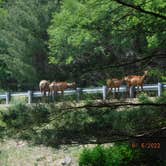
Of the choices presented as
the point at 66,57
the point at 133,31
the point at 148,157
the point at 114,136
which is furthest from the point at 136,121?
the point at 66,57

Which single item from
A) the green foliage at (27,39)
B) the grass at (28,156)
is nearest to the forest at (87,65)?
the green foliage at (27,39)

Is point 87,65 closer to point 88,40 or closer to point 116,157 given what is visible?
point 116,157

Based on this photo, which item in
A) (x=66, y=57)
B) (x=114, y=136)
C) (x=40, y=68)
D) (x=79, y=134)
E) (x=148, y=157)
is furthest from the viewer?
(x=40, y=68)

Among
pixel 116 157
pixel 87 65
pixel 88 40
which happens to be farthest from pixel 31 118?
pixel 88 40

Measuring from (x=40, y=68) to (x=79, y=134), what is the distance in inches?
1295

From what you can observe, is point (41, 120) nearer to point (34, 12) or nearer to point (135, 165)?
point (135, 165)

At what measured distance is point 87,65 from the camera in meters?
7.97

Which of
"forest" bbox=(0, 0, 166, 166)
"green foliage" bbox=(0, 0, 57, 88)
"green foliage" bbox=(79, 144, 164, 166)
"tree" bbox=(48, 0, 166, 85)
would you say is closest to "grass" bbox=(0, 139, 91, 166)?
"green foliage" bbox=(79, 144, 164, 166)

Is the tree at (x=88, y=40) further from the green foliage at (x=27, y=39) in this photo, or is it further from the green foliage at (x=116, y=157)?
the green foliage at (x=27, y=39)

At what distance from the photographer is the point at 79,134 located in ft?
30.5

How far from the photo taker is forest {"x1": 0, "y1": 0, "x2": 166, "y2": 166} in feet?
26.2

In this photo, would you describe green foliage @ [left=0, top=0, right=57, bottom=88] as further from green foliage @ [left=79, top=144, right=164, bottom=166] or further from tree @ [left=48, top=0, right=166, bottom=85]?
green foliage @ [left=79, top=144, right=164, bottom=166]

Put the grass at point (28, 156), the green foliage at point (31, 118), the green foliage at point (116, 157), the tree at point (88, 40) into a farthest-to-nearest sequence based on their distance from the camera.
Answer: the grass at point (28, 156) < the green foliage at point (116, 157) < the tree at point (88, 40) < the green foliage at point (31, 118)

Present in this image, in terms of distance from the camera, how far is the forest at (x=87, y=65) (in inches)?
314
